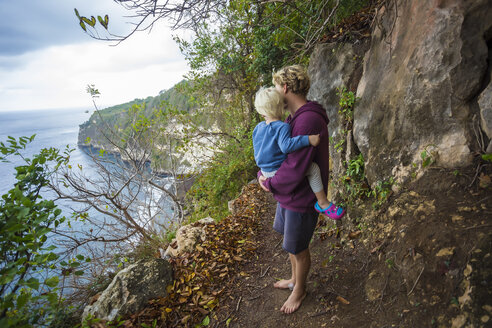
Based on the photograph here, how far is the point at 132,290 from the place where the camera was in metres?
2.95

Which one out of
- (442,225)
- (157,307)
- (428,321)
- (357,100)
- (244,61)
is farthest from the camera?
(244,61)

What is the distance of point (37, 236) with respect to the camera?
1.49 metres

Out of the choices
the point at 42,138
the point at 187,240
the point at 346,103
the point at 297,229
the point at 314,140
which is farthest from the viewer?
the point at 42,138

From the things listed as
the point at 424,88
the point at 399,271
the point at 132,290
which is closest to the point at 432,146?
the point at 424,88

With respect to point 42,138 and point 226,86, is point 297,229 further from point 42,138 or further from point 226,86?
point 42,138

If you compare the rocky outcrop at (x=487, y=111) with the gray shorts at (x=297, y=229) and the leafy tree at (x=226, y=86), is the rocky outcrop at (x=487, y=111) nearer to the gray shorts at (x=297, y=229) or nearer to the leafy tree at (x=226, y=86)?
the gray shorts at (x=297, y=229)

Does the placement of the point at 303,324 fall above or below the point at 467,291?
below

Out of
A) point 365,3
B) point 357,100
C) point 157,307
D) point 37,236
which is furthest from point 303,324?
point 365,3

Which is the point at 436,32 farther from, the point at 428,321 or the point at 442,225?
the point at 428,321

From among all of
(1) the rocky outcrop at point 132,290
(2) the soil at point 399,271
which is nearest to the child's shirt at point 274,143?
(2) the soil at point 399,271

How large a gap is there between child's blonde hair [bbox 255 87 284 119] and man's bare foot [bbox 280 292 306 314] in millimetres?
1973

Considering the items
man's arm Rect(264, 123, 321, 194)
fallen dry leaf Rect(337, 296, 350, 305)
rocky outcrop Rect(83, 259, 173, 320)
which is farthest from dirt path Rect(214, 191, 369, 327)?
man's arm Rect(264, 123, 321, 194)

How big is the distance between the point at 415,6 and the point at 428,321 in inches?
124

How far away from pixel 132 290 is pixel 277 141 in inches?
105
